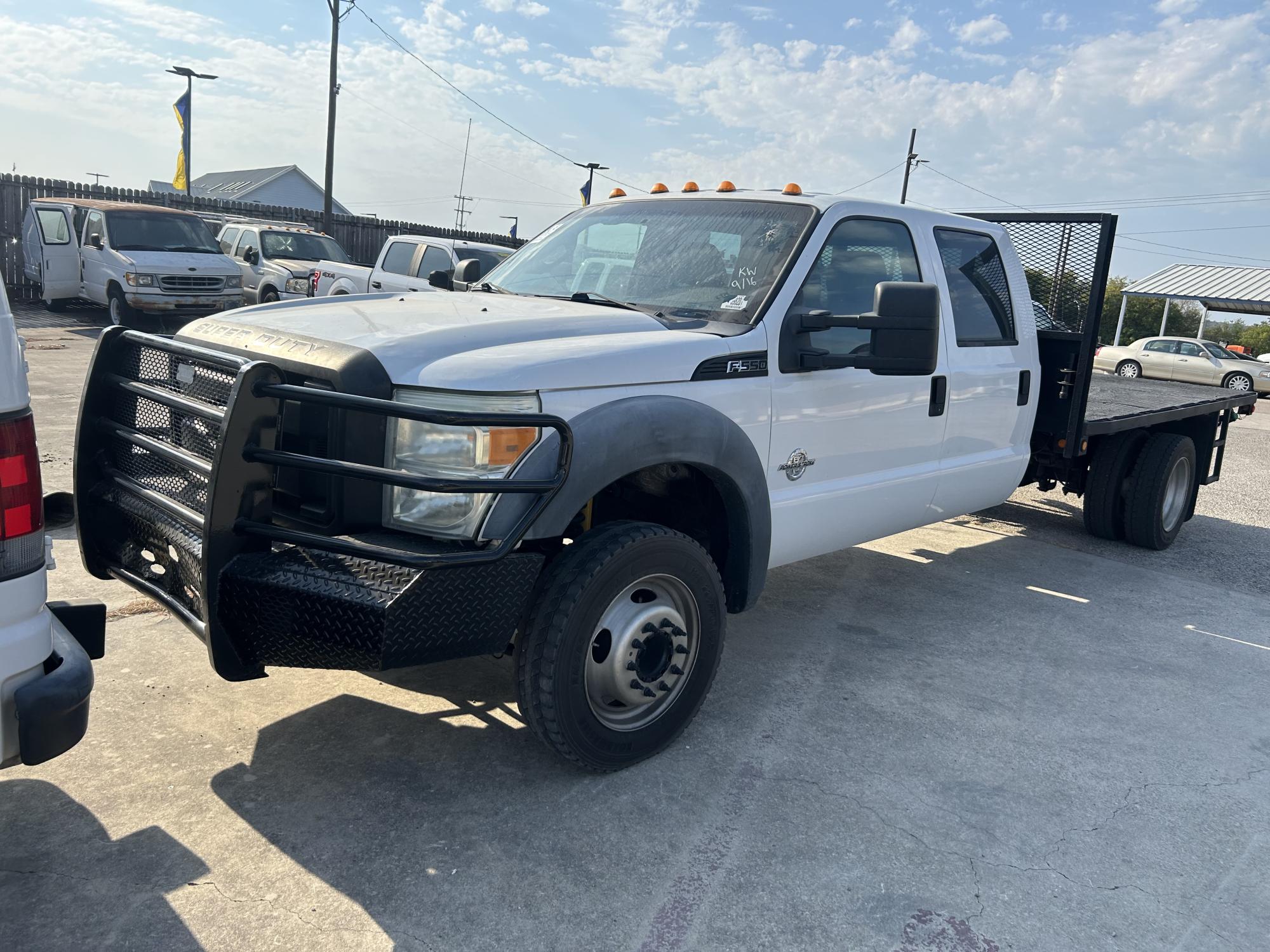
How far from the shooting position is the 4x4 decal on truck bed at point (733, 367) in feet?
11.9

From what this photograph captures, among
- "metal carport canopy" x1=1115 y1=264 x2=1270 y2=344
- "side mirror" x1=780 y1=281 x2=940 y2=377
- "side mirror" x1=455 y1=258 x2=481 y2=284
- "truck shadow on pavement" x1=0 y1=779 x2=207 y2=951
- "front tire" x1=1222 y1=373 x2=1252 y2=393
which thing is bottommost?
"truck shadow on pavement" x1=0 y1=779 x2=207 y2=951

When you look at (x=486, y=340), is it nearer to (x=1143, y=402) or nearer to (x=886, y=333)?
(x=886, y=333)

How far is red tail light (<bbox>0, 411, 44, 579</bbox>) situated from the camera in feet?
7.37

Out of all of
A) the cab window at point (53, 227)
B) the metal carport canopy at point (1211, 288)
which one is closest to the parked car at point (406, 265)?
the cab window at point (53, 227)

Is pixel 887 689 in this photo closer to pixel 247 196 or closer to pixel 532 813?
pixel 532 813

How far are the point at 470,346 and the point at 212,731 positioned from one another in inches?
65.7

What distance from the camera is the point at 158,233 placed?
51.6 ft

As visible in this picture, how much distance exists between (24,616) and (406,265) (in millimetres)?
12392

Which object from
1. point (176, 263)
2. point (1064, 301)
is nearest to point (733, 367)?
point (1064, 301)

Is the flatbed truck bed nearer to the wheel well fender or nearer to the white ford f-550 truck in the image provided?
the white ford f-550 truck

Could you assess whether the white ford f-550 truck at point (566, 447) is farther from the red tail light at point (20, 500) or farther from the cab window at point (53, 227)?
the cab window at point (53, 227)

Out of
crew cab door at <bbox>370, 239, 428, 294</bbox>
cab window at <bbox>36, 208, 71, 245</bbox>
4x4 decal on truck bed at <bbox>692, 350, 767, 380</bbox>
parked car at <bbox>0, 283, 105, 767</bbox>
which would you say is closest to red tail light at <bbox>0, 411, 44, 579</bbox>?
parked car at <bbox>0, 283, 105, 767</bbox>

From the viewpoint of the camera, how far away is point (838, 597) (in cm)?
564

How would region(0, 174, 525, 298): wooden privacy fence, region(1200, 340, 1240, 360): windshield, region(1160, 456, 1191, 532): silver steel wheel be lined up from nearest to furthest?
1. region(1160, 456, 1191, 532): silver steel wheel
2. region(0, 174, 525, 298): wooden privacy fence
3. region(1200, 340, 1240, 360): windshield
